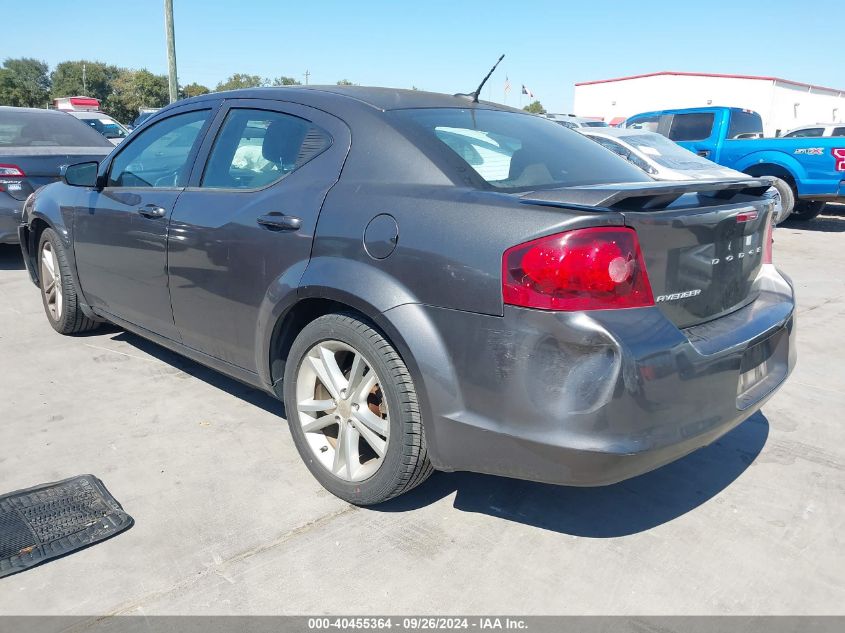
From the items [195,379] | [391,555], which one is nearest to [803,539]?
[391,555]

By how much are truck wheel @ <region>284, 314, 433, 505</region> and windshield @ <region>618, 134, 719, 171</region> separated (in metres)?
7.02

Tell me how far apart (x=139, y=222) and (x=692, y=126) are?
1140 centimetres

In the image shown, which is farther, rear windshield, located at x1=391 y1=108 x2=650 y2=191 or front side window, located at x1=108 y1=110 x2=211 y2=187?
front side window, located at x1=108 y1=110 x2=211 y2=187

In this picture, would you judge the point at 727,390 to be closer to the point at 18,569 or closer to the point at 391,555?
the point at 391,555

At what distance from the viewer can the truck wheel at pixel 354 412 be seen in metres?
2.52

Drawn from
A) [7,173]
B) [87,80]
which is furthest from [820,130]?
[87,80]

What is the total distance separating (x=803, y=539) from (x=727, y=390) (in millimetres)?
754

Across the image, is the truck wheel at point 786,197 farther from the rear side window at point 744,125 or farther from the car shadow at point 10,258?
the car shadow at point 10,258

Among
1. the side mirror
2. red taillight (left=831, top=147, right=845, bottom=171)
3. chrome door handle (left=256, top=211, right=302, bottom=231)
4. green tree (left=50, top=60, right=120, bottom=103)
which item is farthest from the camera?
green tree (left=50, top=60, right=120, bottom=103)

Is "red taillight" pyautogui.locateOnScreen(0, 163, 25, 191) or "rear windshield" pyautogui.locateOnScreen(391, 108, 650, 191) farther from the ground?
"rear windshield" pyautogui.locateOnScreen(391, 108, 650, 191)

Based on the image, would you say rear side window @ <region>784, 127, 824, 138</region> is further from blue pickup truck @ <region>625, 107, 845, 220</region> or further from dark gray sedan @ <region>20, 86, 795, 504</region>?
dark gray sedan @ <region>20, 86, 795, 504</region>

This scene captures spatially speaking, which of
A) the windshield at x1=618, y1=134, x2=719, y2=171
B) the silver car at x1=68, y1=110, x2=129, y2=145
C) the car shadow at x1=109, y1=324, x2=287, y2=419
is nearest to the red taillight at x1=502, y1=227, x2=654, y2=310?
the car shadow at x1=109, y1=324, x2=287, y2=419

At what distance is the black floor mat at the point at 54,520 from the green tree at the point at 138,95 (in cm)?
7495

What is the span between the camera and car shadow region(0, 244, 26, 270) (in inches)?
289
